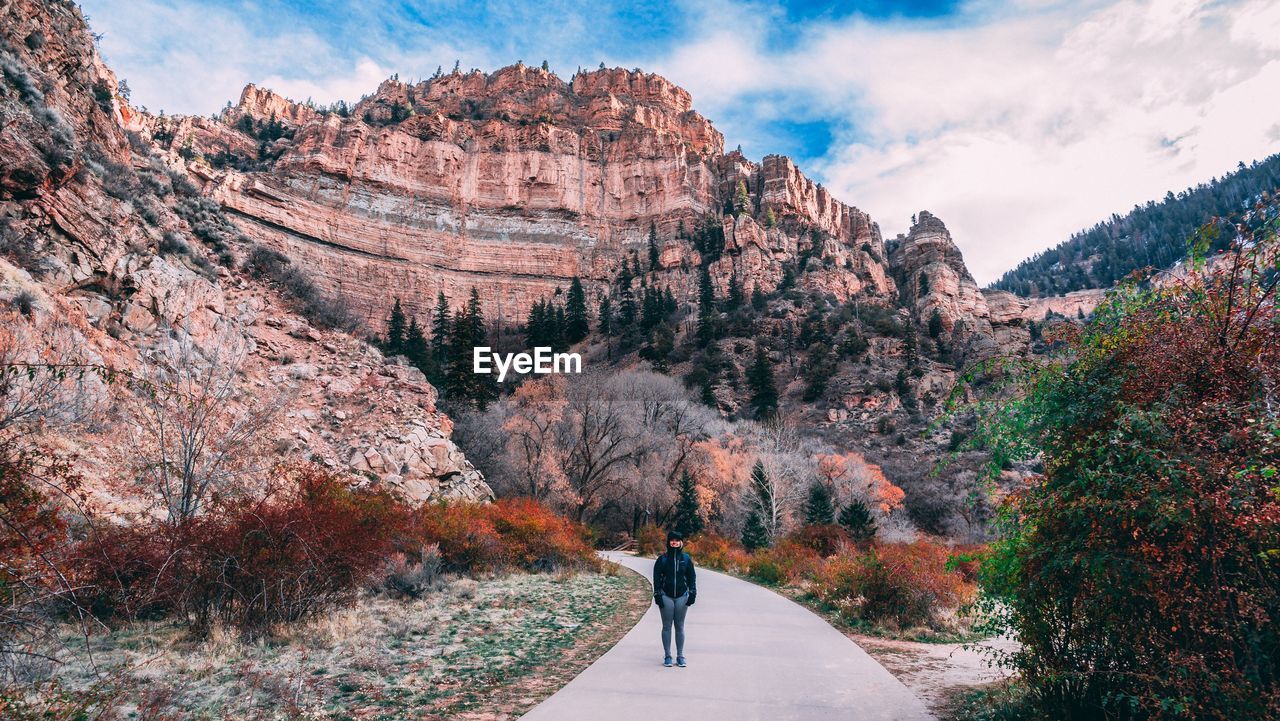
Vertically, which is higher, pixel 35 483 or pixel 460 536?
pixel 35 483

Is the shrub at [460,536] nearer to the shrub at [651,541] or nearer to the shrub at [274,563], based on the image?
the shrub at [274,563]

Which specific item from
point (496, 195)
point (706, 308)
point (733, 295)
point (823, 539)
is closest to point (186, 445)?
point (823, 539)

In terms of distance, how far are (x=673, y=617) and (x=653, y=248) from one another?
87645 millimetres

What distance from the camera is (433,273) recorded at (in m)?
79.8

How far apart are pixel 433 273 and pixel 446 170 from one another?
1916 cm

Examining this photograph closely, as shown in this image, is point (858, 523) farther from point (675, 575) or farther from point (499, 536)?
point (675, 575)

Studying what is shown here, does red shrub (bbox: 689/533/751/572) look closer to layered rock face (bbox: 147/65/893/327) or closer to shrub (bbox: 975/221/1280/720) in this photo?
shrub (bbox: 975/221/1280/720)

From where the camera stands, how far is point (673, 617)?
7328 millimetres

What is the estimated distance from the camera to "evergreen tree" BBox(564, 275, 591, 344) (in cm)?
7538

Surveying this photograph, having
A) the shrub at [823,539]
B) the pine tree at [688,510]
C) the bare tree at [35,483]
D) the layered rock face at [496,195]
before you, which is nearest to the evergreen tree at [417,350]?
the layered rock face at [496,195]

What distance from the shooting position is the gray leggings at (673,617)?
23.2 feet

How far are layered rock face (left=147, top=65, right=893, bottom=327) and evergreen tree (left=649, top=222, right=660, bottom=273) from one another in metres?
1.11

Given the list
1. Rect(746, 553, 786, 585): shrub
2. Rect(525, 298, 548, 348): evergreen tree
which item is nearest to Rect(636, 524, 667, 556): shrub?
Rect(746, 553, 786, 585): shrub

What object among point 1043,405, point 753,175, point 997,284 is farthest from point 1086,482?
point 997,284
